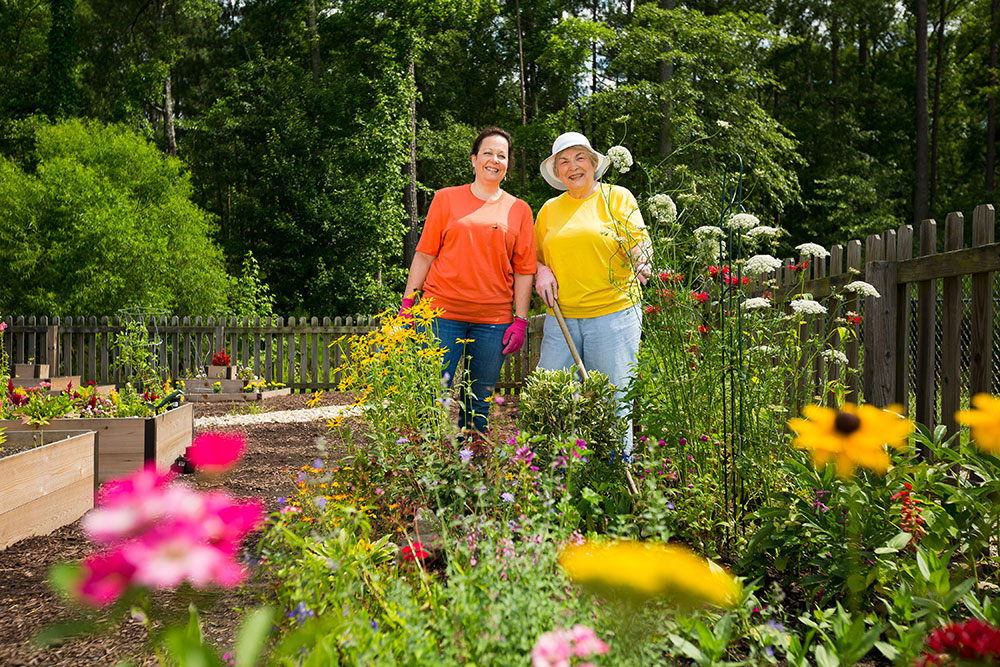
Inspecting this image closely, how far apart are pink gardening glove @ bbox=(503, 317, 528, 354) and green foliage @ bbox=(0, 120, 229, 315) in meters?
11.4

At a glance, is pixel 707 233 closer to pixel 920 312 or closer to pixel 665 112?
pixel 920 312

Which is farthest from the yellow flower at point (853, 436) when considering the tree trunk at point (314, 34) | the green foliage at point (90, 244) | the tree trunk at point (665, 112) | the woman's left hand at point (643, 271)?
the tree trunk at point (314, 34)

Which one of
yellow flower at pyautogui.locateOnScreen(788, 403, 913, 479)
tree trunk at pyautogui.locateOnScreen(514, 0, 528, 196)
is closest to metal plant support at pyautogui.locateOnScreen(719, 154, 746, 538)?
yellow flower at pyautogui.locateOnScreen(788, 403, 913, 479)

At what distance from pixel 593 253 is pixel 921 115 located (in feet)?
53.5

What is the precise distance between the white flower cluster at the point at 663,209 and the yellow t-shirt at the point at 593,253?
1.15 ft

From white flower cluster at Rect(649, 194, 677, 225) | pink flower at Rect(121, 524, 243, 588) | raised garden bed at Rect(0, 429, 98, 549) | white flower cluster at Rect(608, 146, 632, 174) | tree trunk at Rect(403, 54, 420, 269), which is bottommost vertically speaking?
raised garden bed at Rect(0, 429, 98, 549)

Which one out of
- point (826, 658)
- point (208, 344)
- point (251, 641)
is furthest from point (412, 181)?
point (251, 641)

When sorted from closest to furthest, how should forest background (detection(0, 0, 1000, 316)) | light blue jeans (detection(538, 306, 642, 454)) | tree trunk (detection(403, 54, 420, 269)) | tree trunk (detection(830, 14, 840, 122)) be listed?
light blue jeans (detection(538, 306, 642, 454)) → forest background (detection(0, 0, 1000, 316)) → tree trunk (detection(403, 54, 420, 269)) → tree trunk (detection(830, 14, 840, 122))

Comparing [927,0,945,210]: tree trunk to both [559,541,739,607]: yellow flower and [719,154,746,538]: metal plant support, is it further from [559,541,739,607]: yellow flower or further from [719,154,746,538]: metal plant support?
[559,541,739,607]: yellow flower

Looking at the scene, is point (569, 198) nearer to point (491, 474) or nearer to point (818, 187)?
point (491, 474)

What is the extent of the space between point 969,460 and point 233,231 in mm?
21475

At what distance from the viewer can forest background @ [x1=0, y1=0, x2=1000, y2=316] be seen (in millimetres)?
13562

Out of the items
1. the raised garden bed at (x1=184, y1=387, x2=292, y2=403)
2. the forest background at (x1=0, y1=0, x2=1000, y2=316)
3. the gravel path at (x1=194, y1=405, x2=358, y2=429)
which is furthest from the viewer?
the forest background at (x1=0, y1=0, x2=1000, y2=316)

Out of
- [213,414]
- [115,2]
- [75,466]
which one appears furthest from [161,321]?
[115,2]
